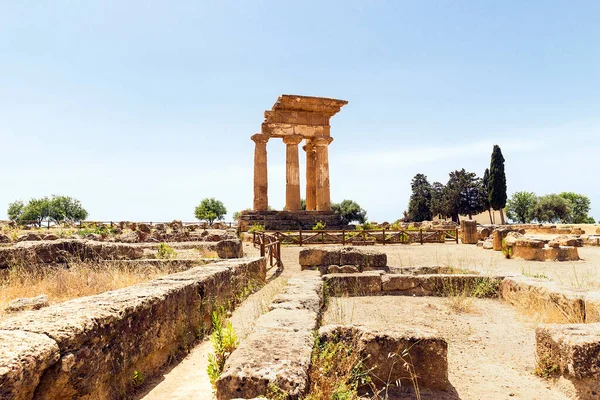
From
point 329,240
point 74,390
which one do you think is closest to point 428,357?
point 74,390

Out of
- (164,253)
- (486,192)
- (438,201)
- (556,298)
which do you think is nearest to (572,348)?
(556,298)

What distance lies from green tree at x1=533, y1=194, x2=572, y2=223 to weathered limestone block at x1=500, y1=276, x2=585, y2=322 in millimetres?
63435

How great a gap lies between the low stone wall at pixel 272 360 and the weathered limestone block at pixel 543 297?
361 centimetres

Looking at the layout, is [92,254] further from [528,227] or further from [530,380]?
[528,227]

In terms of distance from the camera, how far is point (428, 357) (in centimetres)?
362

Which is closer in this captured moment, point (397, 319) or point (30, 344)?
point (30, 344)

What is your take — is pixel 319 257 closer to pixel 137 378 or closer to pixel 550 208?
pixel 137 378

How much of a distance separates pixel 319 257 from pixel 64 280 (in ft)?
18.1

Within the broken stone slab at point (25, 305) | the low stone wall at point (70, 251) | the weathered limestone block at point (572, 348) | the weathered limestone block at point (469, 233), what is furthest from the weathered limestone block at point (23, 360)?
the weathered limestone block at point (469, 233)

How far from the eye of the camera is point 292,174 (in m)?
27.7

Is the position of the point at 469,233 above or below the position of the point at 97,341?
above

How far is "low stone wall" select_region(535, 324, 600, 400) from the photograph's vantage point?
10.8ft

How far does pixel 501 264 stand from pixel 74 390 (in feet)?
39.4

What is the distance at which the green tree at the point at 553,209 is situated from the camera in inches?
2398
